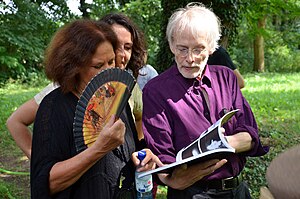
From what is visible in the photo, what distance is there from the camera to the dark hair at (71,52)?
191 centimetres

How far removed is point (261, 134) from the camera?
23.3 ft

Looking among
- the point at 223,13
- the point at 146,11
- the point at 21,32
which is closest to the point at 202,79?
the point at 223,13

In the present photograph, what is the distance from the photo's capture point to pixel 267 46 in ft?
83.5

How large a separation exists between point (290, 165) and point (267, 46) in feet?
84.4

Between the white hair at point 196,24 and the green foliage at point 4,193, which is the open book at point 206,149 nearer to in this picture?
the white hair at point 196,24

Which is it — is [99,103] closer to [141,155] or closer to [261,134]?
[141,155]

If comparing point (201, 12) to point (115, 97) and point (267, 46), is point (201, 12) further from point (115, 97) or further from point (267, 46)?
point (267, 46)

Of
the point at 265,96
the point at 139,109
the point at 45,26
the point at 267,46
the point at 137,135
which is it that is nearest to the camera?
the point at 137,135

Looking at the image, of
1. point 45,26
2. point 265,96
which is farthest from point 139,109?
point 265,96

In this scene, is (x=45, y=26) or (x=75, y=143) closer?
(x=75, y=143)

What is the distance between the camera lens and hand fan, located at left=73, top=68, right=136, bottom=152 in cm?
184

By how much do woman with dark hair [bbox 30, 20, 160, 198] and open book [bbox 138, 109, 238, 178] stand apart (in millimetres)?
180

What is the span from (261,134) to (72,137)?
5730mm

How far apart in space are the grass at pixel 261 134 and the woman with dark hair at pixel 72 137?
3067 mm
